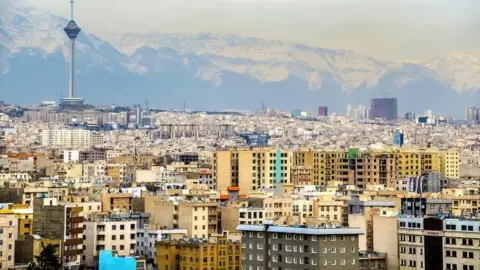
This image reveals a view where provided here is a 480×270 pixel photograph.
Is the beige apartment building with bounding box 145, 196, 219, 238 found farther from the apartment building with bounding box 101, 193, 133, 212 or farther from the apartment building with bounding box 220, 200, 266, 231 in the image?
the apartment building with bounding box 101, 193, 133, 212

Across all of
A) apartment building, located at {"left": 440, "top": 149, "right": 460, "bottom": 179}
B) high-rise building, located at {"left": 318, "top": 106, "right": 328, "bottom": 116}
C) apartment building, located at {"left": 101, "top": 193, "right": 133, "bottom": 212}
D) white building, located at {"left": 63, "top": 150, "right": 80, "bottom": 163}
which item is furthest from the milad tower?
apartment building, located at {"left": 101, "top": 193, "right": 133, "bottom": 212}

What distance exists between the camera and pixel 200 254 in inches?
1025

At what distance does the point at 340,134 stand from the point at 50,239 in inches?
4029

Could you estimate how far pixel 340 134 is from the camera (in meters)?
128

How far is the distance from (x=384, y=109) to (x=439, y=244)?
121 m

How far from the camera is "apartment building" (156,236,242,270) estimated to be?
85.5ft

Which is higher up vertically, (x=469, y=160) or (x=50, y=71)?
(x=50, y=71)

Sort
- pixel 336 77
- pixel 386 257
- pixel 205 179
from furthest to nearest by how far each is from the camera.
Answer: pixel 336 77 → pixel 205 179 → pixel 386 257

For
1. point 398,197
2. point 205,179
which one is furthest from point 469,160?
point 398,197

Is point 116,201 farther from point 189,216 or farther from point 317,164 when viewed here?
point 317,164

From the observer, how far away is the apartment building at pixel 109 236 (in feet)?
92.7

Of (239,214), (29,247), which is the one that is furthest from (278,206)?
(29,247)

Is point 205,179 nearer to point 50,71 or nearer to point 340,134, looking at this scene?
point 340,134

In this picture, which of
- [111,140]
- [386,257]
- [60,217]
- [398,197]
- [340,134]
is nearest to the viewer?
[386,257]
